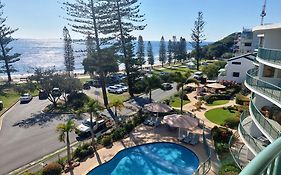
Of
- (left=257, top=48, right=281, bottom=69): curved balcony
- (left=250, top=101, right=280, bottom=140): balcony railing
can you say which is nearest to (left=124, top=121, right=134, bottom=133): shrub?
(left=250, top=101, right=280, bottom=140): balcony railing

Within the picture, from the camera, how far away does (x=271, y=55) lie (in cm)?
1458

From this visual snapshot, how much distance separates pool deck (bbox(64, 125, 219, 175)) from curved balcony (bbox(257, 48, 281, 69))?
8.52 m

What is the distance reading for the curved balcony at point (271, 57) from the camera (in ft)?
45.4

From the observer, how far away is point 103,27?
35.8 metres

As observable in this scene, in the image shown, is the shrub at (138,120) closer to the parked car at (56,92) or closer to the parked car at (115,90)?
the parked car at (56,92)

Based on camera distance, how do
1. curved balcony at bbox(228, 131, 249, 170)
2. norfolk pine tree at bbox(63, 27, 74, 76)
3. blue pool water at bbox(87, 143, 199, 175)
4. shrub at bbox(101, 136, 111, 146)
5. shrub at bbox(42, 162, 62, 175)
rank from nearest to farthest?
curved balcony at bbox(228, 131, 249, 170), shrub at bbox(42, 162, 62, 175), blue pool water at bbox(87, 143, 199, 175), shrub at bbox(101, 136, 111, 146), norfolk pine tree at bbox(63, 27, 74, 76)

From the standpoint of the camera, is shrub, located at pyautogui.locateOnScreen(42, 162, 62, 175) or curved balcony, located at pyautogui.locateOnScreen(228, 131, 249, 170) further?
shrub, located at pyautogui.locateOnScreen(42, 162, 62, 175)

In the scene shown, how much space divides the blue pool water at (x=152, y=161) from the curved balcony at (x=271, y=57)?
371 inches

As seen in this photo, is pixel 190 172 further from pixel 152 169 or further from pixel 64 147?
pixel 64 147

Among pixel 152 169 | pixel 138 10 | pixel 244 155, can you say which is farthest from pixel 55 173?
pixel 138 10

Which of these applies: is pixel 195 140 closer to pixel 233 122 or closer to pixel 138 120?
pixel 233 122

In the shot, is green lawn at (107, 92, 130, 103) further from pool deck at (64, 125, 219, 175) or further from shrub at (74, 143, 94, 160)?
shrub at (74, 143, 94, 160)

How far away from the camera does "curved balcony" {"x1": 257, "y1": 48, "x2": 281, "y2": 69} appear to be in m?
13.9

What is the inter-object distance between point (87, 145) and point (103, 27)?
20.3 meters
